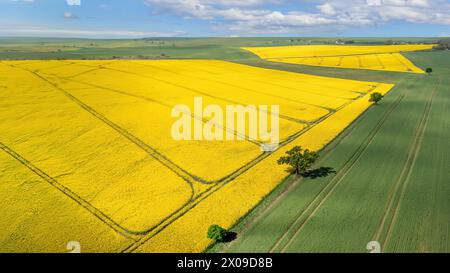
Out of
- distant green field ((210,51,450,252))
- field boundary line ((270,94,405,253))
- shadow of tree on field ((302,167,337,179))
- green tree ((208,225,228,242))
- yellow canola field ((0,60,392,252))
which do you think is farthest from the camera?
shadow of tree on field ((302,167,337,179))

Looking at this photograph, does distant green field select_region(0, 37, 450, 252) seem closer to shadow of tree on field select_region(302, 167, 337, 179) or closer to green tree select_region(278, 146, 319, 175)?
shadow of tree on field select_region(302, 167, 337, 179)

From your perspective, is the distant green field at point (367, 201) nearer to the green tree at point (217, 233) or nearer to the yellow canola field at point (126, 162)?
the green tree at point (217, 233)

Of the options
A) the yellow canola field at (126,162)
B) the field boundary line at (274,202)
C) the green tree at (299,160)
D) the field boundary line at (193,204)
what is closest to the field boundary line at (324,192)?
the field boundary line at (274,202)

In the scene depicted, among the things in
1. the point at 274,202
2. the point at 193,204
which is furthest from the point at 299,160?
the point at 193,204

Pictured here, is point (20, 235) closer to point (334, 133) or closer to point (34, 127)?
point (34, 127)

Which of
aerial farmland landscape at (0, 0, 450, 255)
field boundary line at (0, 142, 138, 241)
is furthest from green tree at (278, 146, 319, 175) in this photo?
field boundary line at (0, 142, 138, 241)
